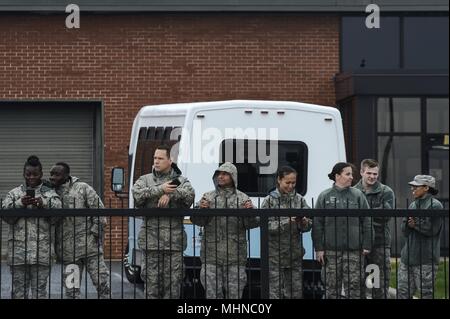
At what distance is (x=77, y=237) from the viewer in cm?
988

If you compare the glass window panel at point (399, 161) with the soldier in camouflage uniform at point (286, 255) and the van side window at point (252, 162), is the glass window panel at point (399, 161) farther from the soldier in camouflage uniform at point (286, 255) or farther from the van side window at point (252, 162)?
the soldier in camouflage uniform at point (286, 255)

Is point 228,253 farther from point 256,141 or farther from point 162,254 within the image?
point 256,141

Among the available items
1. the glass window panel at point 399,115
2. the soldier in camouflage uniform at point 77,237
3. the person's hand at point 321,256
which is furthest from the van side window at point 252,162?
the glass window panel at point 399,115

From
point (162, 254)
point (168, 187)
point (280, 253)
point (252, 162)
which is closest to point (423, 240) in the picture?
point (280, 253)

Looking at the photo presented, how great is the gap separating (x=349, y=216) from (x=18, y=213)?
2.41 m

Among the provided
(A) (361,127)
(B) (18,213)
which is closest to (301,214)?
(B) (18,213)

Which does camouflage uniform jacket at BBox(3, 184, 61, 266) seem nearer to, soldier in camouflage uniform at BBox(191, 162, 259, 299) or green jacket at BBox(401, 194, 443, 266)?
soldier in camouflage uniform at BBox(191, 162, 259, 299)

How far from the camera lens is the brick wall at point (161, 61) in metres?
21.9

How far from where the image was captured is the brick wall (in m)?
21.9

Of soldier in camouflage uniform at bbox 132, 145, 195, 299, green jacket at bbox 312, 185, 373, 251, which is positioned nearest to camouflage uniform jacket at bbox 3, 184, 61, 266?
soldier in camouflage uniform at bbox 132, 145, 195, 299

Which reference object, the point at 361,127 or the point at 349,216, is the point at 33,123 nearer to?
the point at 361,127

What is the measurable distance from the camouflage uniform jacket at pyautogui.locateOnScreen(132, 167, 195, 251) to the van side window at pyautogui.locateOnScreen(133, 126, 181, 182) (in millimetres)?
3165

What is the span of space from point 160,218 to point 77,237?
1.13 m

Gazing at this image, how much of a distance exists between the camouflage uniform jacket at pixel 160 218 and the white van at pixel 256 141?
2.54 m
